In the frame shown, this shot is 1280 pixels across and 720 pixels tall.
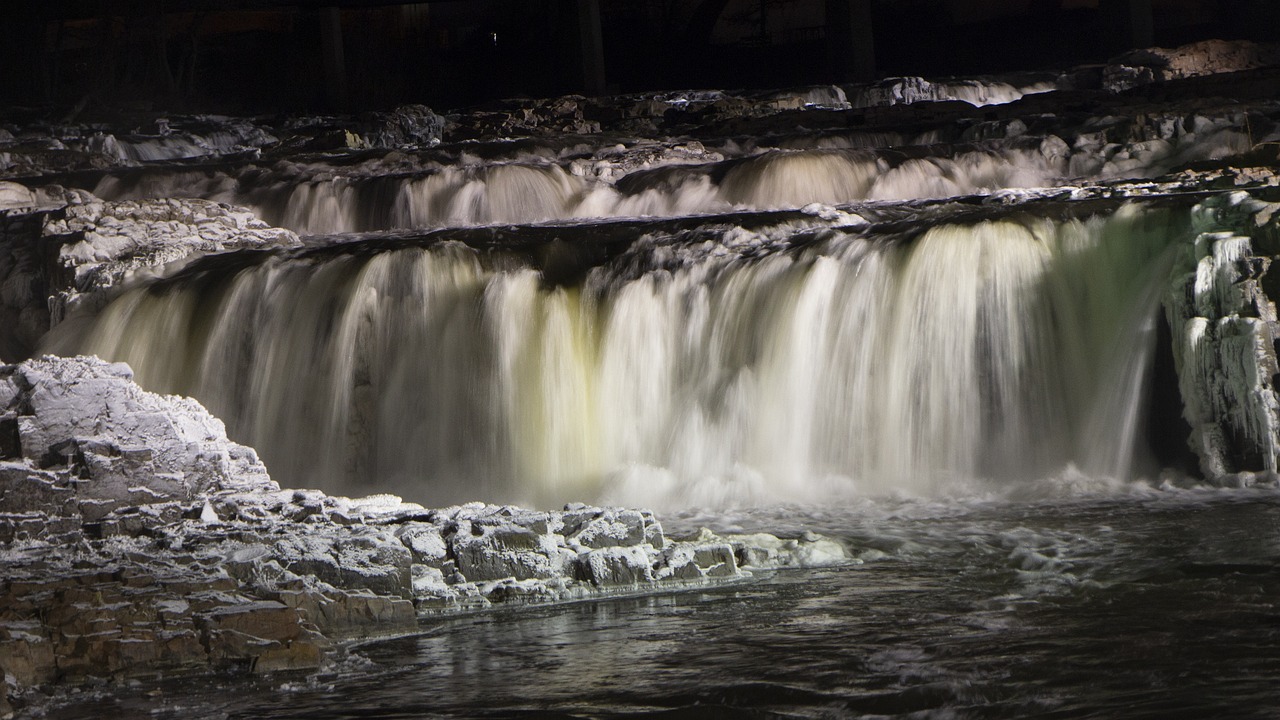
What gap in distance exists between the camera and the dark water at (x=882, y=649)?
389 centimetres

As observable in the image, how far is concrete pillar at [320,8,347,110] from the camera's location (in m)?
24.0

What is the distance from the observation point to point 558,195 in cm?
1265

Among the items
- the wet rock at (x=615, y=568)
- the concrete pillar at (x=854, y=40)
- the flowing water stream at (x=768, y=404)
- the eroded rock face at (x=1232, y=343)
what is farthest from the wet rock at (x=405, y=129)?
the wet rock at (x=615, y=568)

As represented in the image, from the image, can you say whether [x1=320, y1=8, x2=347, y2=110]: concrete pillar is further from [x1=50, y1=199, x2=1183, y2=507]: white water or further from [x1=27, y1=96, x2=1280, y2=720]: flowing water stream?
[x1=50, y1=199, x2=1183, y2=507]: white water

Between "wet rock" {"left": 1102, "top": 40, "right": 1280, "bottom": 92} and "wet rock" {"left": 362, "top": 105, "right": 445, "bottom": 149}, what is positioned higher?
"wet rock" {"left": 1102, "top": 40, "right": 1280, "bottom": 92}

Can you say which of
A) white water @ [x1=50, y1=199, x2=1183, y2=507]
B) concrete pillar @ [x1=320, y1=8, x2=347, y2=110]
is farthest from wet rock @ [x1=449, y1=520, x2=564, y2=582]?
concrete pillar @ [x1=320, y1=8, x2=347, y2=110]

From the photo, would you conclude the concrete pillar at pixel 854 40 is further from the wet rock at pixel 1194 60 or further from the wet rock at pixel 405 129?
the wet rock at pixel 405 129

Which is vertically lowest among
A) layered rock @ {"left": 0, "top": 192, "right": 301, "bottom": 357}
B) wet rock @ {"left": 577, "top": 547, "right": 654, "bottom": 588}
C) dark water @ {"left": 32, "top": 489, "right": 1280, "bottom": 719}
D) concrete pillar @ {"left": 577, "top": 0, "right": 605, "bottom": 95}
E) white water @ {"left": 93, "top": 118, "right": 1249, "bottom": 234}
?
dark water @ {"left": 32, "top": 489, "right": 1280, "bottom": 719}

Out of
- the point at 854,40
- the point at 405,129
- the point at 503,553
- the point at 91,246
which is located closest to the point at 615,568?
the point at 503,553

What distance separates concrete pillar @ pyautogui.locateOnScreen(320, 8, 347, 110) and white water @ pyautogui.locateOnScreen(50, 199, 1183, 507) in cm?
1496

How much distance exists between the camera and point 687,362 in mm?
8719

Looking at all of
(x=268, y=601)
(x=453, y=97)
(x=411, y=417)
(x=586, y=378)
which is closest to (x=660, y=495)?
(x=586, y=378)

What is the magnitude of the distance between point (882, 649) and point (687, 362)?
14.5 feet

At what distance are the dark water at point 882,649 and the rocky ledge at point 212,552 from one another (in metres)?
0.20
